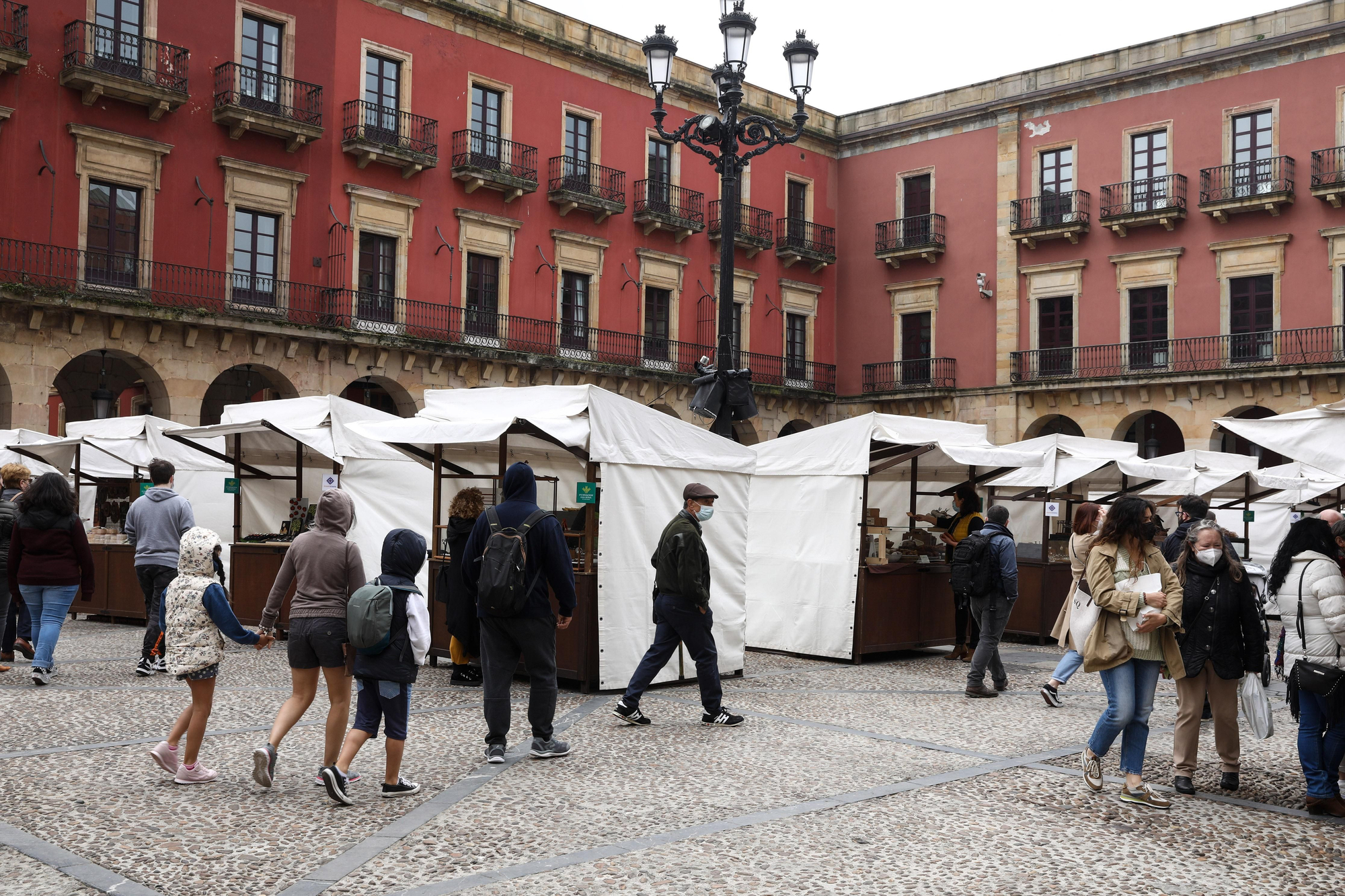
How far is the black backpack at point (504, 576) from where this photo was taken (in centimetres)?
668

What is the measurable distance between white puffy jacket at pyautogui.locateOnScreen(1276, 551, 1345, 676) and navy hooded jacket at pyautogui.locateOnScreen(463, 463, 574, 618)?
3693mm

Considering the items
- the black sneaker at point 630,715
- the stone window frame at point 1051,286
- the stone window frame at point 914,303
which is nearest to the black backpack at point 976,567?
the black sneaker at point 630,715

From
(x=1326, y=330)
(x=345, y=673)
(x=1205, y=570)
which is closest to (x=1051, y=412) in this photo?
(x=1326, y=330)

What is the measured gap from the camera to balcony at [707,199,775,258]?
30922mm

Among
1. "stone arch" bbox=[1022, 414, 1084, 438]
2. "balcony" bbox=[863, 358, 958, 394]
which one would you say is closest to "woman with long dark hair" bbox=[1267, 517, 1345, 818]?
"stone arch" bbox=[1022, 414, 1084, 438]

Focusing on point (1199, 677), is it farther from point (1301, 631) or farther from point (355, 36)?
point (355, 36)

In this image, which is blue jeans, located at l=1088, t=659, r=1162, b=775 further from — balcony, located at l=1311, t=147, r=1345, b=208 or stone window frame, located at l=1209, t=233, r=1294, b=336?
stone window frame, located at l=1209, t=233, r=1294, b=336

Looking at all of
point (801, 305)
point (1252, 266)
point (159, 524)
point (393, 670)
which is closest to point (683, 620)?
point (393, 670)

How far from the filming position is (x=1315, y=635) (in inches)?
234

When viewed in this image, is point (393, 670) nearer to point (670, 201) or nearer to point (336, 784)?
point (336, 784)

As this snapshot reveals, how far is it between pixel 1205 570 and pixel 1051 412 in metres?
23.9

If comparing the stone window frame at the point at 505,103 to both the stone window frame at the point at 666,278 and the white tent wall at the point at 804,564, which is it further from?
the white tent wall at the point at 804,564

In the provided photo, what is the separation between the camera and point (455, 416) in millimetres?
10469

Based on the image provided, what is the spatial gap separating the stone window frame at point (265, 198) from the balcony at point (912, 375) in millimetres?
15790
